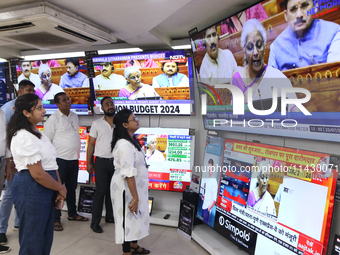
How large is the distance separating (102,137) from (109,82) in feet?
3.11

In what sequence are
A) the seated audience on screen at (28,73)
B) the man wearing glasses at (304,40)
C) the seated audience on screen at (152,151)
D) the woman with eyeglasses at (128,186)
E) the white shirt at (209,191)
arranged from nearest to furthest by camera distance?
the man wearing glasses at (304,40)
the woman with eyeglasses at (128,186)
the white shirt at (209,191)
the seated audience on screen at (152,151)
the seated audience on screen at (28,73)

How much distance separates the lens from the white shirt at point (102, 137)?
3.46 metres

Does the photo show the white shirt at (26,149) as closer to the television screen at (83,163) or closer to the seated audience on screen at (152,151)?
the seated audience on screen at (152,151)

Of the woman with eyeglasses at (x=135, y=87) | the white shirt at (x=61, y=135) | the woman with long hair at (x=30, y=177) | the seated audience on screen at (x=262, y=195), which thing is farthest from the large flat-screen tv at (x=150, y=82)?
the woman with long hair at (x=30, y=177)

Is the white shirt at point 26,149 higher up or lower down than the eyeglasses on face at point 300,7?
lower down

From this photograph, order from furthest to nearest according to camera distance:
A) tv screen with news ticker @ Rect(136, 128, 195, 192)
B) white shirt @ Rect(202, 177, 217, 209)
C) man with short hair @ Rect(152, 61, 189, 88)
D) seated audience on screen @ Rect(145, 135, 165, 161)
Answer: seated audience on screen @ Rect(145, 135, 165, 161) < tv screen with news ticker @ Rect(136, 128, 195, 192) < man with short hair @ Rect(152, 61, 189, 88) < white shirt @ Rect(202, 177, 217, 209)

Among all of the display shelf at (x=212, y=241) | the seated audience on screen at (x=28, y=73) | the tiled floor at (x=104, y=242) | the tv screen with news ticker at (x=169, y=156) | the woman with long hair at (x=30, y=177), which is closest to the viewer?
the woman with long hair at (x=30, y=177)

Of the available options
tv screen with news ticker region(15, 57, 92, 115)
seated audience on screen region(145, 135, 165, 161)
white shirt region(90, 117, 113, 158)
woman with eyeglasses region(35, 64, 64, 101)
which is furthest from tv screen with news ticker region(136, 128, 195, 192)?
woman with eyeglasses region(35, 64, 64, 101)

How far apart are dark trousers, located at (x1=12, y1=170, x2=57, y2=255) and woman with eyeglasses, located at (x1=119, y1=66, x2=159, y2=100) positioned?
2.14 m

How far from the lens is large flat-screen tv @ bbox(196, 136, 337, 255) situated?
191 cm

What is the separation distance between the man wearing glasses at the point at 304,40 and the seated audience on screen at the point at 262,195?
935 millimetres

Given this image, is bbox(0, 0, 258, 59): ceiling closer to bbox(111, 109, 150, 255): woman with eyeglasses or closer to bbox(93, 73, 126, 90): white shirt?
bbox(93, 73, 126, 90): white shirt

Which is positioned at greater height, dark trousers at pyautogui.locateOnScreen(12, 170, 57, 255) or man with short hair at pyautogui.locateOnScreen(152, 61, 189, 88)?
man with short hair at pyautogui.locateOnScreen(152, 61, 189, 88)

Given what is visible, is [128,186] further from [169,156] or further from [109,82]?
[109,82]
